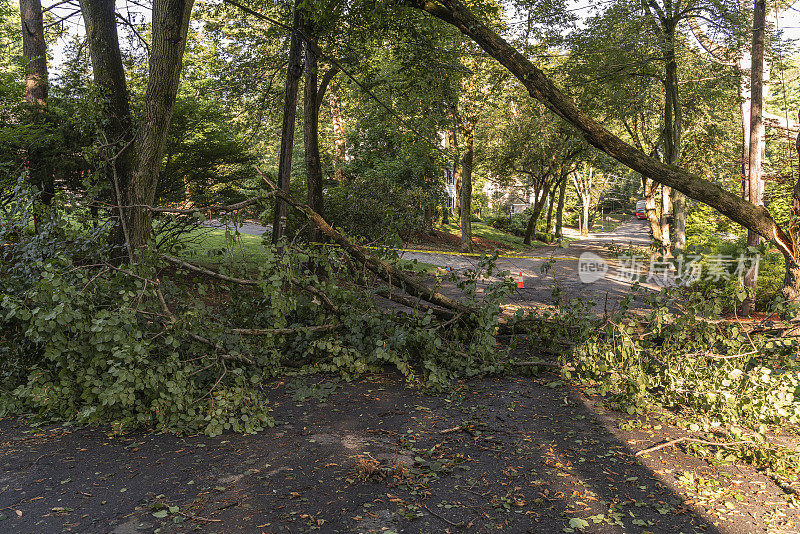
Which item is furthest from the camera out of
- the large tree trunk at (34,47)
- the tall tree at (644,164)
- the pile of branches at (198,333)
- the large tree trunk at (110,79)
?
the large tree trunk at (34,47)

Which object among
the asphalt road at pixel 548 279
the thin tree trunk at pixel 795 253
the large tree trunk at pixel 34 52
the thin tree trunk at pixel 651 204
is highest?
the large tree trunk at pixel 34 52

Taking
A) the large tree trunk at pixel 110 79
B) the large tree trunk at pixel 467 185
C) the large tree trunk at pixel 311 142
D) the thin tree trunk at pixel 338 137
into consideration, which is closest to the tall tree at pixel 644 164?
the large tree trunk at pixel 110 79

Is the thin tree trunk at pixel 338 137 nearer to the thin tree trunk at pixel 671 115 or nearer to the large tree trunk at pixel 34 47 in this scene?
the thin tree trunk at pixel 671 115

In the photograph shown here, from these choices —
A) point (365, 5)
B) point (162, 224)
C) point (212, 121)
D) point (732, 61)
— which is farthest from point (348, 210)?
point (732, 61)

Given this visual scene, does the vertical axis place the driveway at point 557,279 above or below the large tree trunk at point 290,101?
below

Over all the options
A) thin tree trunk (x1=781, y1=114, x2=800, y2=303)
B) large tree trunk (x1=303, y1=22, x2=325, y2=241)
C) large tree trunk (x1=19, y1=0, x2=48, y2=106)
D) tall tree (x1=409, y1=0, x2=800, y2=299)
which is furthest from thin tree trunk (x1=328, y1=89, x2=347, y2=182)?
thin tree trunk (x1=781, y1=114, x2=800, y2=303)

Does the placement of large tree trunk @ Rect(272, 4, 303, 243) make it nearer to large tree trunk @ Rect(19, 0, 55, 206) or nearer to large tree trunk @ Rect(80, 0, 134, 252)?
large tree trunk @ Rect(80, 0, 134, 252)

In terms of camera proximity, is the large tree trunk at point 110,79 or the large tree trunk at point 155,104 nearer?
the large tree trunk at point 155,104

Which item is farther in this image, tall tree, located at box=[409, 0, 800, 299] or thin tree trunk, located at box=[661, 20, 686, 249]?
thin tree trunk, located at box=[661, 20, 686, 249]

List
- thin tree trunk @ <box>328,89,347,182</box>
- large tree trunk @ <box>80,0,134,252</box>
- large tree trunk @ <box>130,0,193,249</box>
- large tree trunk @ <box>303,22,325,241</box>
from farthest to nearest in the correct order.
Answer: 1. thin tree trunk @ <box>328,89,347,182</box>
2. large tree trunk @ <box>303,22,325,241</box>
3. large tree trunk @ <box>80,0,134,252</box>
4. large tree trunk @ <box>130,0,193,249</box>

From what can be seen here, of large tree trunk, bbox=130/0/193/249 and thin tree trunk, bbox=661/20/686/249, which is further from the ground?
thin tree trunk, bbox=661/20/686/249

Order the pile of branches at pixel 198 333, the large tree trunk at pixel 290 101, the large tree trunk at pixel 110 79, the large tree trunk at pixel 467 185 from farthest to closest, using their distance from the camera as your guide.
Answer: the large tree trunk at pixel 467 185
the large tree trunk at pixel 290 101
the large tree trunk at pixel 110 79
the pile of branches at pixel 198 333

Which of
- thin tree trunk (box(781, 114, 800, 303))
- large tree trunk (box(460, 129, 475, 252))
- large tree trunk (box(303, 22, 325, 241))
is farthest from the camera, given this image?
large tree trunk (box(460, 129, 475, 252))

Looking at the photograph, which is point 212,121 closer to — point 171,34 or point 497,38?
point 171,34
